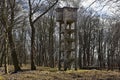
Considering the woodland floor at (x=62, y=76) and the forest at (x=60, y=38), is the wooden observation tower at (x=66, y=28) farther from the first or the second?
the woodland floor at (x=62, y=76)

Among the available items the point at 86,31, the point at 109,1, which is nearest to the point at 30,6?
the point at 109,1

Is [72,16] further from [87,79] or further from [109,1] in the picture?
[109,1]

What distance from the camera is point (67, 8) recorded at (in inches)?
1177

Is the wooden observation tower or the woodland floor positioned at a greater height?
the wooden observation tower

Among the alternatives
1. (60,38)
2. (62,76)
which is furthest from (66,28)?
(62,76)

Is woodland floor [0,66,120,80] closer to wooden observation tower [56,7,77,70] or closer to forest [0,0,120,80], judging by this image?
forest [0,0,120,80]

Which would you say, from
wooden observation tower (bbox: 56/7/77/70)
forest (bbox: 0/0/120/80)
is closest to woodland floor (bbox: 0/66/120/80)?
forest (bbox: 0/0/120/80)

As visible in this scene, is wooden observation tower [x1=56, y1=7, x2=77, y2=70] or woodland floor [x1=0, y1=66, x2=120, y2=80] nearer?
woodland floor [x1=0, y1=66, x2=120, y2=80]

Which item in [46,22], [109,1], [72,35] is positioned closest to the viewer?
[109,1]

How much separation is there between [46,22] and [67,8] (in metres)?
27.4

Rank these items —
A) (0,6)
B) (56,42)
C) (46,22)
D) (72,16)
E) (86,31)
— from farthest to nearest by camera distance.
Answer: (56,42) → (86,31) → (46,22) → (72,16) → (0,6)

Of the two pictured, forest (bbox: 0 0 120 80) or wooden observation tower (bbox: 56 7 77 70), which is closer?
forest (bbox: 0 0 120 80)

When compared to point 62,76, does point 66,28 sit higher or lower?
higher

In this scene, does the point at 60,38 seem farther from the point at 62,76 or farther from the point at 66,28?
the point at 62,76
